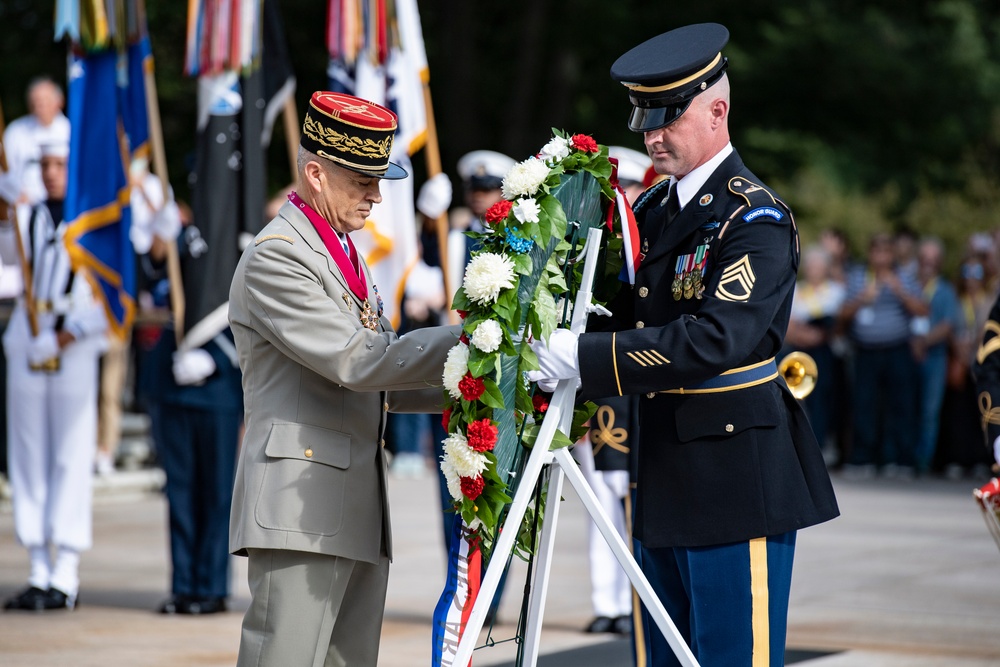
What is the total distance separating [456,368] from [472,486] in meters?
0.31

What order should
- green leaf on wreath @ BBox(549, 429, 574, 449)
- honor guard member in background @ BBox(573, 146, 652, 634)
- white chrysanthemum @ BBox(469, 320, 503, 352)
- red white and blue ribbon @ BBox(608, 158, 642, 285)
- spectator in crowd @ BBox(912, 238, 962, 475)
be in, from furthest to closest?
spectator in crowd @ BBox(912, 238, 962, 475) < honor guard member in background @ BBox(573, 146, 652, 634) < red white and blue ribbon @ BBox(608, 158, 642, 285) < green leaf on wreath @ BBox(549, 429, 574, 449) < white chrysanthemum @ BBox(469, 320, 503, 352)

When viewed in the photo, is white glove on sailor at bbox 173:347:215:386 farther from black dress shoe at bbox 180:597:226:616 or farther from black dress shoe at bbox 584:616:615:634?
black dress shoe at bbox 584:616:615:634

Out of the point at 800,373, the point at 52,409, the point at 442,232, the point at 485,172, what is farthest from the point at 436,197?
the point at 800,373

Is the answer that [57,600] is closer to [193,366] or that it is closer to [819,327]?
[193,366]

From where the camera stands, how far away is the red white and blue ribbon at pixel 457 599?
3736mm

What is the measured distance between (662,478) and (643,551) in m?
0.29

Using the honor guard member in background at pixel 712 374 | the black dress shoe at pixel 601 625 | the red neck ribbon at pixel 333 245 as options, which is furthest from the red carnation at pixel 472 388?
the black dress shoe at pixel 601 625

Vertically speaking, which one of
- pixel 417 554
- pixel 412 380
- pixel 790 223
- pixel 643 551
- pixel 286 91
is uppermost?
pixel 286 91

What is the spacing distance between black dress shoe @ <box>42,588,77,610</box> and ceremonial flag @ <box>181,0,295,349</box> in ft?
4.65

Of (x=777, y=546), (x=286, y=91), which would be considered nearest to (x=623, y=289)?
(x=777, y=546)

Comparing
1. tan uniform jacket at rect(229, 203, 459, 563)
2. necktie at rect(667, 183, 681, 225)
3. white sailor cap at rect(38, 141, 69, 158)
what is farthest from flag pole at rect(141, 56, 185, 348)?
necktie at rect(667, 183, 681, 225)

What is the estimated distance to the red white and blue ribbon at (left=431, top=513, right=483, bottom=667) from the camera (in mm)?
3736

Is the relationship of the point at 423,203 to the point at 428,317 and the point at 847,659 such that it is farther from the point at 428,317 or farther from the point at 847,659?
the point at 847,659

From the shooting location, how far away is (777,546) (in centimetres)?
397
